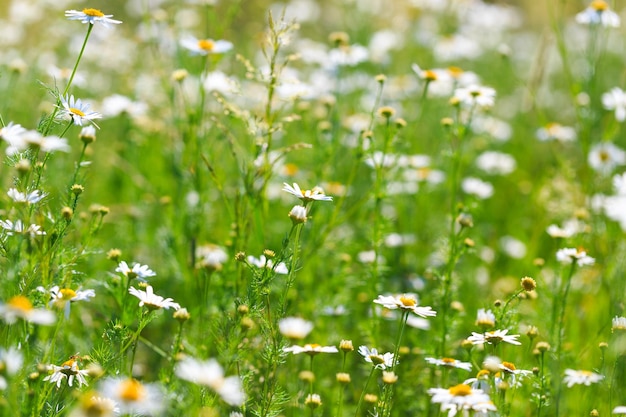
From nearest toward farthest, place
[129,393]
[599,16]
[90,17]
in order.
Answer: [129,393], [90,17], [599,16]

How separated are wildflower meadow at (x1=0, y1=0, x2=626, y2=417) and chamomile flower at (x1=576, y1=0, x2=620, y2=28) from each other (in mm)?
12

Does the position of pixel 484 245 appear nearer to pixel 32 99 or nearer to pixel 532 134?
pixel 532 134

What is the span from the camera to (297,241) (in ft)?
6.64

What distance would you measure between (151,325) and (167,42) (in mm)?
1728

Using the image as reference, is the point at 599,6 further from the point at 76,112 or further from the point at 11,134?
the point at 11,134

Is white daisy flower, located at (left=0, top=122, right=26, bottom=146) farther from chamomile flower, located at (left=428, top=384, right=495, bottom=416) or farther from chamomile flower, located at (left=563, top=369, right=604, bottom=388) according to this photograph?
chamomile flower, located at (left=563, top=369, right=604, bottom=388)

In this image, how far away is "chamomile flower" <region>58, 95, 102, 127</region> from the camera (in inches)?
80.4

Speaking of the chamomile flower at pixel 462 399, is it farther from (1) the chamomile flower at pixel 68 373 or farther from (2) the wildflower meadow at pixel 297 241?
(1) the chamomile flower at pixel 68 373

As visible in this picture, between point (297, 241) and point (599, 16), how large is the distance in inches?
92.8

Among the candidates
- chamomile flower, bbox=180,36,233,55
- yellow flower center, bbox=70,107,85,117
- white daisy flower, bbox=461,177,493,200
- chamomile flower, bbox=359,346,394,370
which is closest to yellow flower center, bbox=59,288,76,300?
yellow flower center, bbox=70,107,85,117

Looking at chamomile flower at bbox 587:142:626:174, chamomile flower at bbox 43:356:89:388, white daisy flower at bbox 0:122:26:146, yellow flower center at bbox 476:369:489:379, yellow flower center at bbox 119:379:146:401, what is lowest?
chamomile flower at bbox 43:356:89:388

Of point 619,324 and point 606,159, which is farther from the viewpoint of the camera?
point 606,159

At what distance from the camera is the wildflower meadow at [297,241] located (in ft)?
6.30

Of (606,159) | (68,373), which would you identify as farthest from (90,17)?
(606,159)
